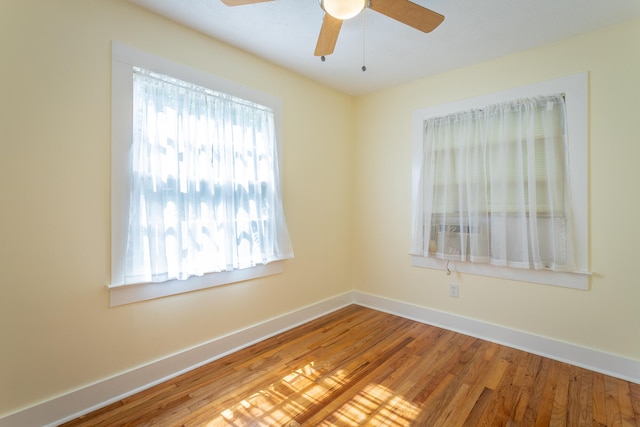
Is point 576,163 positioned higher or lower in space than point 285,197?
higher

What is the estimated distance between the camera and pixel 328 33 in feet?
5.86

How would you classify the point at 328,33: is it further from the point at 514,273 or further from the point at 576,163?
the point at 514,273

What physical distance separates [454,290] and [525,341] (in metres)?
0.67

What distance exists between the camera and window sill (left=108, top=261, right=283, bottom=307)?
1852mm

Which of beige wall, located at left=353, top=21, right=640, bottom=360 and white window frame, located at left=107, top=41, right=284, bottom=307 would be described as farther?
beige wall, located at left=353, top=21, right=640, bottom=360

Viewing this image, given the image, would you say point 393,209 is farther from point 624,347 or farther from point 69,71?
point 69,71

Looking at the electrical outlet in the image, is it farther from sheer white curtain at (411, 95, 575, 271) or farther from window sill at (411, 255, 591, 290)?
sheer white curtain at (411, 95, 575, 271)

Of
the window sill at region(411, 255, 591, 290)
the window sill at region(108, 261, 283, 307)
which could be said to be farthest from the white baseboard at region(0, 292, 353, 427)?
the window sill at region(411, 255, 591, 290)

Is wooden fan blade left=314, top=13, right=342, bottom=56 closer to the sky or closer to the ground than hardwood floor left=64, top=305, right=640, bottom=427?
closer to the sky

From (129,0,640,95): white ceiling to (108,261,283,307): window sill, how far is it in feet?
6.15

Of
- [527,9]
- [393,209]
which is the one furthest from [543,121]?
[393,209]

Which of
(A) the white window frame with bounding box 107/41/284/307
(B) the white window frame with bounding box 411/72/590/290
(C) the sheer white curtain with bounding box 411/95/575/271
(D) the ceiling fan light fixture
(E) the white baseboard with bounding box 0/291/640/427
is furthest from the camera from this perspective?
(C) the sheer white curtain with bounding box 411/95/575/271

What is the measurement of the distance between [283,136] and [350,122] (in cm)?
116

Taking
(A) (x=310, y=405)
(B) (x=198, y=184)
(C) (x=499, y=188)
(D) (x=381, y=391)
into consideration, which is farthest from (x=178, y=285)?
(C) (x=499, y=188)
